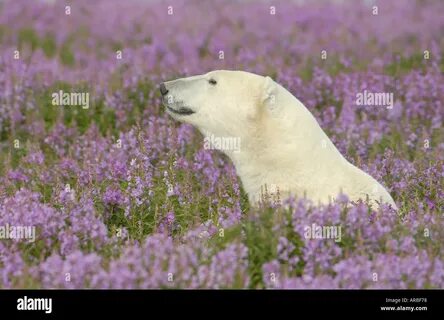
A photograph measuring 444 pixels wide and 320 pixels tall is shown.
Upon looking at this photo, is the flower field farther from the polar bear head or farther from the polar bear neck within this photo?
the polar bear head

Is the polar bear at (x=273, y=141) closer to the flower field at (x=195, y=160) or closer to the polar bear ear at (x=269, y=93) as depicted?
the polar bear ear at (x=269, y=93)

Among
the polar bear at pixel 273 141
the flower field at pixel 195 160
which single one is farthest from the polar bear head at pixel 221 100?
the flower field at pixel 195 160

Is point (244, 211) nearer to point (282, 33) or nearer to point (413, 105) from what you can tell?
point (413, 105)

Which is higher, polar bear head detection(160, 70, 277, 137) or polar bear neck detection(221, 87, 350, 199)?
polar bear head detection(160, 70, 277, 137)

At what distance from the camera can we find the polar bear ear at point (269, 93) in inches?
280

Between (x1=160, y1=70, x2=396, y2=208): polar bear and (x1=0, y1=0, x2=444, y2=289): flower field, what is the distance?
36 centimetres

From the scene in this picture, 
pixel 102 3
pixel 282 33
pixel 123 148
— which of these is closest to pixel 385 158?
pixel 123 148

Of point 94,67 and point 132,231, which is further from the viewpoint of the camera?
point 94,67

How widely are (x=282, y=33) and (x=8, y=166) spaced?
27.9ft

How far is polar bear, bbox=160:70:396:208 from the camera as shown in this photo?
7098mm

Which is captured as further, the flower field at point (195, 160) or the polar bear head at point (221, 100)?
the polar bear head at point (221, 100)

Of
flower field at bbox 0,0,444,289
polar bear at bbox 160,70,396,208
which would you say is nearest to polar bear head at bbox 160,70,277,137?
polar bear at bbox 160,70,396,208
